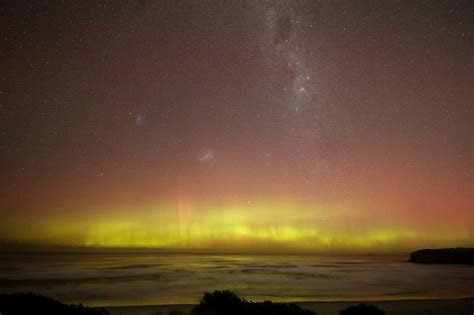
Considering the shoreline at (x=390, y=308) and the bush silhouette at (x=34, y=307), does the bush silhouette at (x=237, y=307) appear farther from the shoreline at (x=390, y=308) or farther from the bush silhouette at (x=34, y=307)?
the bush silhouette at (x=34, y=307)

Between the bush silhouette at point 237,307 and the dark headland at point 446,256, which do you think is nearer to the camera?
the bush silhouette at point 237,307

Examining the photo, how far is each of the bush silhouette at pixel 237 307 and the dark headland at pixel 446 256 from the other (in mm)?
66222

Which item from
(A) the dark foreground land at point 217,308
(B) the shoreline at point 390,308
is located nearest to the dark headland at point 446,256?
(B) the shoreline at point 390,308

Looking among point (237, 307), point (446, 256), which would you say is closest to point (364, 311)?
point (237, 307)

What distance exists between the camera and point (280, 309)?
1094 cm

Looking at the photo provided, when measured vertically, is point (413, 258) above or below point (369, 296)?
below

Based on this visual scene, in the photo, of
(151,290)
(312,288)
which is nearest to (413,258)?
(312,288)

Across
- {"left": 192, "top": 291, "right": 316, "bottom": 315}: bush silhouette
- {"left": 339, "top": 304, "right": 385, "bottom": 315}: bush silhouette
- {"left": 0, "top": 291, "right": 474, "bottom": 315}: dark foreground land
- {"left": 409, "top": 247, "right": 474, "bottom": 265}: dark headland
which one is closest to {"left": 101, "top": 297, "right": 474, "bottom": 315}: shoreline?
{"left": 0, "top": 291, "right": 474, "bottom": 315}: dark foreground land

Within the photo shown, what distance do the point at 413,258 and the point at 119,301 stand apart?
75934 mm

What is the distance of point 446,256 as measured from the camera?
72375mm

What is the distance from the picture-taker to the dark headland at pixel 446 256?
66000mm

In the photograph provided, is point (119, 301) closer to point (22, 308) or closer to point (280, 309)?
point (22, 308)

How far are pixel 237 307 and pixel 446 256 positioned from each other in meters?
75.3

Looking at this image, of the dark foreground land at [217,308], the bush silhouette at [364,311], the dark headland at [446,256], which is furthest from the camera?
the dark headland at [446,256]
